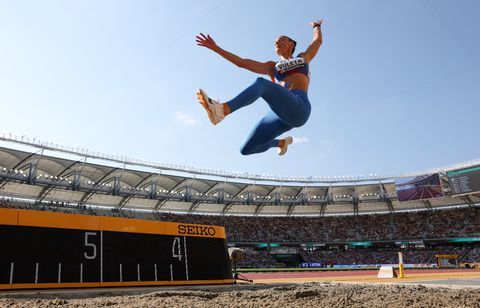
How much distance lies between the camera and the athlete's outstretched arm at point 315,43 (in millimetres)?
7137

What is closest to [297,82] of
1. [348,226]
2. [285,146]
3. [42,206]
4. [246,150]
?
[285,146]

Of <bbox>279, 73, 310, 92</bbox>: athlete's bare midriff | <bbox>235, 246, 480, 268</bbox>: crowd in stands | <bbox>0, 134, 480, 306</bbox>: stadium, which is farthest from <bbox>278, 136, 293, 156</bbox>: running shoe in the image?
<bbox>235, 246, 480, 268</bbox>: crowd in stands

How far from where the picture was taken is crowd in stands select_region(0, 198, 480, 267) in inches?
1989

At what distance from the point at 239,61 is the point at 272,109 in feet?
3.82

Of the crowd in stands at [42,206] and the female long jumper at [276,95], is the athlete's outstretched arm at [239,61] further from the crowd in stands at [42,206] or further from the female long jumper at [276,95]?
the crowd in stands at [42,206]

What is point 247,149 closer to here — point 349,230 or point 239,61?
point 239,61

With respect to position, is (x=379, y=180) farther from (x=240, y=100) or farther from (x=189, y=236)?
(x=240, y=100)

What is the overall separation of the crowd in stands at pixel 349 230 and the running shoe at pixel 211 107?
4370 cm

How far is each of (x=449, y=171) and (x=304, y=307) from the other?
43849 millimetres

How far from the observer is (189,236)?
40.5 ft

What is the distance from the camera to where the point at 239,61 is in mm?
6559

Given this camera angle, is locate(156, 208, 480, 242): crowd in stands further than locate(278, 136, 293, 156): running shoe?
Yes

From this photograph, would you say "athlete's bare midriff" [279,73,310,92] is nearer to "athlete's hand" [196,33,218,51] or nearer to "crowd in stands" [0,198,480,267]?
"athlete's hand" [196,33,218,51]

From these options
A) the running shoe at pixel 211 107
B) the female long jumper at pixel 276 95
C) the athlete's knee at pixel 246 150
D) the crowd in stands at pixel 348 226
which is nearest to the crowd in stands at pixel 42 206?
the crowd in stands at pixel 348 226
